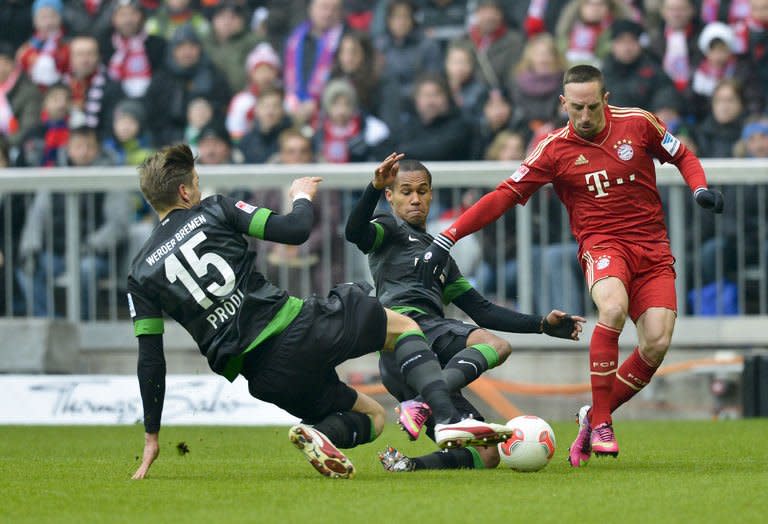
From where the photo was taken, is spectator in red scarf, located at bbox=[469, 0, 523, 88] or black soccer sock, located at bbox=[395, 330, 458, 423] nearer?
black soccer sock, located at bbox=[395, 330, 458, 423]

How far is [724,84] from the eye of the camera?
1456 centimetres

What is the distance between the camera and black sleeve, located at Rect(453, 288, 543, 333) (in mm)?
8227

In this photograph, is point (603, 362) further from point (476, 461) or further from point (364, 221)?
point (364, 221)

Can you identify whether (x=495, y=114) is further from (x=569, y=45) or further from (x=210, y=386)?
(x=210, y=386)

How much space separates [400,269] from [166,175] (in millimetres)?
1709

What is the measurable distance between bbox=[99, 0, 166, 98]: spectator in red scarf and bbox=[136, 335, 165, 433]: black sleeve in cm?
1015

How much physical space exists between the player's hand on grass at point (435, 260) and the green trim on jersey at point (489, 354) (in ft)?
1.43

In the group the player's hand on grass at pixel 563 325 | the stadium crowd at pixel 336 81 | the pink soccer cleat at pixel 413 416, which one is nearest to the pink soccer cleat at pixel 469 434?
the pink soccer cleat at pixel 413 416

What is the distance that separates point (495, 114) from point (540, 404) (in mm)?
3158

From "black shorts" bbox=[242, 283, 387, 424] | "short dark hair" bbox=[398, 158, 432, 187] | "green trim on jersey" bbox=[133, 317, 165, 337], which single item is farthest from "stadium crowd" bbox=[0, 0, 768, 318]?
"green trim on jersey" bbox=[133, 317, 165, 337]

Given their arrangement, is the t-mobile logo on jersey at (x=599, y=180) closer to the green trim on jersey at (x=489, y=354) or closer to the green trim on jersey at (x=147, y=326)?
the green trim on jersey at (x=489, y=354)

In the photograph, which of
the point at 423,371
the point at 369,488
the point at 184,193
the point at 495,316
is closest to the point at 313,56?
the point at 495,316

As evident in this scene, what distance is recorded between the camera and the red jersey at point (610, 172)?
8422mm

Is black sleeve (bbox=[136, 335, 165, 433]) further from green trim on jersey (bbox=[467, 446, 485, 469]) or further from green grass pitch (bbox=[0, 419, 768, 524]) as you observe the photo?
green trim on jersey (bbox=[467, 446, 485, 469])
